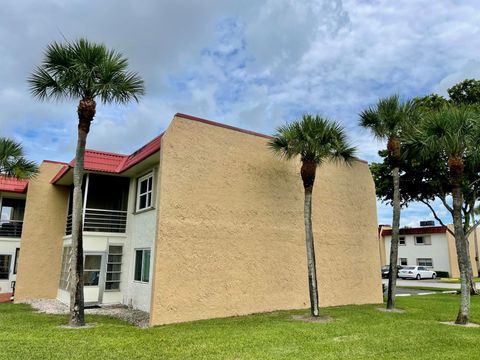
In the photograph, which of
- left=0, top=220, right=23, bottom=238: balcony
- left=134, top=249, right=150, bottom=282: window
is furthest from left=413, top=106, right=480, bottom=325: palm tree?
left=0, top=220, right=23, bottom=238: balcony

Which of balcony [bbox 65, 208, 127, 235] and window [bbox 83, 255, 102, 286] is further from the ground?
balcony [bbox 65, 208, 127, 235]

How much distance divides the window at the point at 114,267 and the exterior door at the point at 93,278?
1.01 feet

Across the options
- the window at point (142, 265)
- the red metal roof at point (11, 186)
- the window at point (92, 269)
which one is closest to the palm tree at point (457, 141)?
the window at point (142, 265)

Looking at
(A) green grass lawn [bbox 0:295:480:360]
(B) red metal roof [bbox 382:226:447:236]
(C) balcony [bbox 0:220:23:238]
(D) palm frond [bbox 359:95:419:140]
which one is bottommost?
(A) green grass lawn [bbox 0:295:480:360]

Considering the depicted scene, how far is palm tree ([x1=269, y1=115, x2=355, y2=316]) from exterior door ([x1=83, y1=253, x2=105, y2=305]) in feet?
28.1

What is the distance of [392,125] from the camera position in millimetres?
15773

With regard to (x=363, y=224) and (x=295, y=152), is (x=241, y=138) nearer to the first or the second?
(x=295, y=152)

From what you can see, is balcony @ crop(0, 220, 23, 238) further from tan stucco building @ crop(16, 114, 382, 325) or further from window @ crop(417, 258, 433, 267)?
window @ crop(417, 258, 433, 267)

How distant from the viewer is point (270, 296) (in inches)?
590

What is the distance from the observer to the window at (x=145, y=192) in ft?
50.7

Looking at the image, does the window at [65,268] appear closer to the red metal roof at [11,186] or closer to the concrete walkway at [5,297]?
the concrete walkway at [5,297]

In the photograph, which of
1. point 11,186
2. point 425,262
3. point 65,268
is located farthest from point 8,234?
point 425,262

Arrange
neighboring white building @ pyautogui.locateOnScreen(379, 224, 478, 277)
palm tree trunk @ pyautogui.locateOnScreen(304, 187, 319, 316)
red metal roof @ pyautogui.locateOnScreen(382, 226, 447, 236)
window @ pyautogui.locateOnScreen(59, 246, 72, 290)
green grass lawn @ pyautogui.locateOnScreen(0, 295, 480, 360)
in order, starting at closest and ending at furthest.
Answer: green grass lawn @ pyautogui.locateOnScreen(0, 295, 480, 360)
palm tree trunk @ pyautogui.locateOnScreen(304, 187, 319, 316)
window @ pyautogui.locateOnScreen(59, 246, 72, 290)
neighboring white building @ pyautogui.locateOnScreen(379, 224, 478, 277)
red metal roof @ pyautogui.locateOnScreen(382, 226, 447, 236)

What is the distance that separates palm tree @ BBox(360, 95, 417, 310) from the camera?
15695 mm
